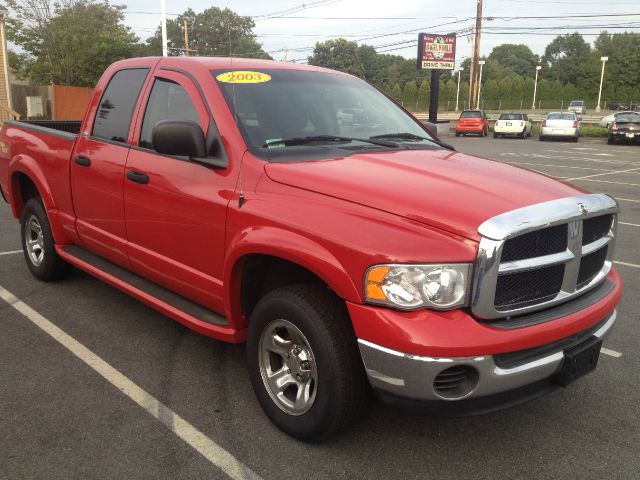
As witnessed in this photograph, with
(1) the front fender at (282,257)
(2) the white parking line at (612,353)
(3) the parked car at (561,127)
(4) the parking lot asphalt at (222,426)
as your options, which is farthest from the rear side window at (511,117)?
(1) the front fender at (282,257)

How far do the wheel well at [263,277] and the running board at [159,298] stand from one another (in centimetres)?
20

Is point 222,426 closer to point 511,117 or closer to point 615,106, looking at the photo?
point 511,117

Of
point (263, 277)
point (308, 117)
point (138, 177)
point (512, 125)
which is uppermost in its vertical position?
point (308, 117)

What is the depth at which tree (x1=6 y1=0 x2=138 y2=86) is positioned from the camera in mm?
32156

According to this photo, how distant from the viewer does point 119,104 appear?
437 centimetres

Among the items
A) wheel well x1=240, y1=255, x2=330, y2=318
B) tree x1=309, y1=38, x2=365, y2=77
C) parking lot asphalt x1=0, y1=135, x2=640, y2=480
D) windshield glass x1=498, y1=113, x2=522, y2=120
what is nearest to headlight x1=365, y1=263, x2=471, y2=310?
wheel well x1=240, y1=255, x2=330, y2=318

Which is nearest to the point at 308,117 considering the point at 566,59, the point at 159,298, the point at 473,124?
the point at 159,298

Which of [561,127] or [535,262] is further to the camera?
[561,127]

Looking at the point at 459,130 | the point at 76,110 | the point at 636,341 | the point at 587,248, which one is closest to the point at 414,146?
the point at 587,248

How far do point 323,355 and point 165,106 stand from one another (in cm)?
210

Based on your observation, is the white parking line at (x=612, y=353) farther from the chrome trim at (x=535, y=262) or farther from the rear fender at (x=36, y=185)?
the rear fender at (x=36, y=185)

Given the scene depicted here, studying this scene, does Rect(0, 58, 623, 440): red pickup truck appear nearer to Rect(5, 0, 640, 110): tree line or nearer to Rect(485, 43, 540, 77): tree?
Rect(5, 0, 640, 110): tree line

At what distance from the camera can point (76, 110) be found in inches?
1011

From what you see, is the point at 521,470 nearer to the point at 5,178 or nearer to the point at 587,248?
the point at 587,248
